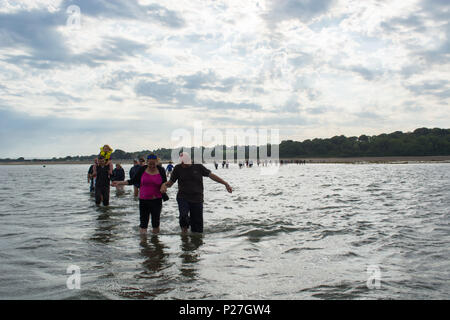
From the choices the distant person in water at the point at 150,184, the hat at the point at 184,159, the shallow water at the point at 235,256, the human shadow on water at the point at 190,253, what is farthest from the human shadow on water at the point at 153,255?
the hat at the point at 184,159

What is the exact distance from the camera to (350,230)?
9.32 meters

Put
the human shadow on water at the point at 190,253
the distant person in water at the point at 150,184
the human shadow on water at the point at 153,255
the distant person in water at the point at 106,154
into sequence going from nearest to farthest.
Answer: the human shadow on water at the point at 190,253 → the human shadow on water at the point at 153,255 → the distant person in water at the point at 150,184 → the distant person in water at the point at 106,154

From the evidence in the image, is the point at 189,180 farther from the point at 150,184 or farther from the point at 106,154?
the point at 106,154

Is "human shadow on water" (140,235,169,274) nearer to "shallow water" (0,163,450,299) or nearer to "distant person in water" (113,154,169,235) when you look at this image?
"shallow water" (0,163,450,299)

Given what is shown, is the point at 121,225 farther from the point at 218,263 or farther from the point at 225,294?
the point at 225,294

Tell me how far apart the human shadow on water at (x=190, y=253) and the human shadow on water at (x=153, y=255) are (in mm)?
349

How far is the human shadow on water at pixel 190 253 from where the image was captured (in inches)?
230

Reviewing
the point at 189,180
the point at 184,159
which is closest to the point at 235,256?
the point at 189,180

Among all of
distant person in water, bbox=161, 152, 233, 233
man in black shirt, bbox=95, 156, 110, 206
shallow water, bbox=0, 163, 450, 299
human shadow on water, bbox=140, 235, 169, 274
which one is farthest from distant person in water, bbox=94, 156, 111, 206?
distant person in water, bbox=161, 152, 233, 233

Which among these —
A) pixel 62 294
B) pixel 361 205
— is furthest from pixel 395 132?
pixel 62 294

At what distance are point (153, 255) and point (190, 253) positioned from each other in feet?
2.32

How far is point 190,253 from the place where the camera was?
7.12m

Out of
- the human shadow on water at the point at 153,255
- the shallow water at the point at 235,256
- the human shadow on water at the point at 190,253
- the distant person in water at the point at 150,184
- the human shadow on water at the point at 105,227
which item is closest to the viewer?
the shallow water at the point at 235,256

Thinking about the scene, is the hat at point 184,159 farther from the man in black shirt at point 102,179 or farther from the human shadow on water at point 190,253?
the man in black shirt at point 102,179
